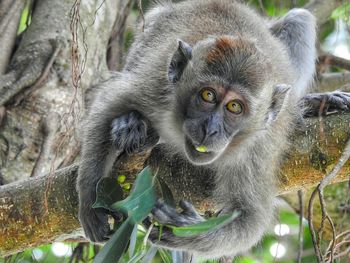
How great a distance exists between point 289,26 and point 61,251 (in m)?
3.62

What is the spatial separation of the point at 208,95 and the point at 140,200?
1102mm

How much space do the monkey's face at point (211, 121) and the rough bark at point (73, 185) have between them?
9.5 inches

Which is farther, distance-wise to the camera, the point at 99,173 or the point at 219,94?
the point at 99,173

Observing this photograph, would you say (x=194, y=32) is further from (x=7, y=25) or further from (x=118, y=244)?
(x=118, y=244)

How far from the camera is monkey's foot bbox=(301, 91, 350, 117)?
4406mm

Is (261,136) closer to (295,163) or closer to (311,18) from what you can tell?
(295,163)

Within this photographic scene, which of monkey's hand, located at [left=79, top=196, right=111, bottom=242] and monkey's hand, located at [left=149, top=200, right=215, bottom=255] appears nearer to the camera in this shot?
monkey's hand, located at [left=149, top=200, right=215, bottom=255]

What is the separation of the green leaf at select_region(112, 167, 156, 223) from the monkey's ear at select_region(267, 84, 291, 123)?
4.64 ft

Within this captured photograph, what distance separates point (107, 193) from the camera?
3693 mm

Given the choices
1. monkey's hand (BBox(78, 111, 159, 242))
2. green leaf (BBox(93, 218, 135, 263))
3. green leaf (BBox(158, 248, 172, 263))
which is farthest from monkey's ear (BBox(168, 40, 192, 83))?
green leaf (BBox(93, 218, 135, 263))

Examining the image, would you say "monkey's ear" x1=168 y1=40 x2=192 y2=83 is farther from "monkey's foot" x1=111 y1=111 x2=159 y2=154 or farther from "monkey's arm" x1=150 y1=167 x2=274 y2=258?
"monkey's arm" x1=150 y1=167 x2=274 y2=258

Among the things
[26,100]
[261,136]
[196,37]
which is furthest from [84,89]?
[261,136]

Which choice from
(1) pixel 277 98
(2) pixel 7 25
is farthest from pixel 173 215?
(2) pixel 7 25

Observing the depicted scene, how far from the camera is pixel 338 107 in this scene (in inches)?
175
